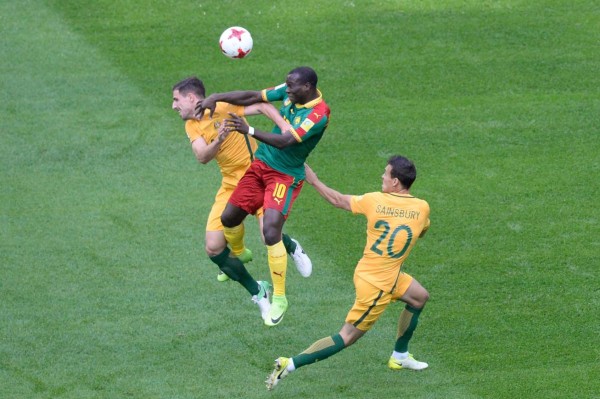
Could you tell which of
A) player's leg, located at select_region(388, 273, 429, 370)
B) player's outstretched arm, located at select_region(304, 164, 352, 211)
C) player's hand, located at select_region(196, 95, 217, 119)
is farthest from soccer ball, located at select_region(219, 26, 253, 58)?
player's leg, located at select_region(388, 273, 429, 370)

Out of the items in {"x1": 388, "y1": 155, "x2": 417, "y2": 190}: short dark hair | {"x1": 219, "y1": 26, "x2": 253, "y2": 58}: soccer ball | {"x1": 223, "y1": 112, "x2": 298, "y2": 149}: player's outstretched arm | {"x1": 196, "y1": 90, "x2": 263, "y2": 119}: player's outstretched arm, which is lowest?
{"x1": 388, "y1": 155, "x2": 417, "y2": 190}: short dark hair

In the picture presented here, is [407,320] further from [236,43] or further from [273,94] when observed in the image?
[236,43]

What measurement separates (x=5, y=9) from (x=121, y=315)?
1018 cm

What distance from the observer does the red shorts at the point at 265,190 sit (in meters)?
12.1

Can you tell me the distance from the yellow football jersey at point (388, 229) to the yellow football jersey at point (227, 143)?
1.79 meters

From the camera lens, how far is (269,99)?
39.7 ft

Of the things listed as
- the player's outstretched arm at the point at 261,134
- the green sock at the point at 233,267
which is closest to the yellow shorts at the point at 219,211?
the green sock at the point at 233,267

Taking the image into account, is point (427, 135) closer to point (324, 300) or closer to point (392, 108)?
point (392, 108)

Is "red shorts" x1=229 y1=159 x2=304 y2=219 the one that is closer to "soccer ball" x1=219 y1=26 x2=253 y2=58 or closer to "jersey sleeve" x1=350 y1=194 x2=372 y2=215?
"jersey sleeve" x1=350 y1=194 x2=372 y2=215

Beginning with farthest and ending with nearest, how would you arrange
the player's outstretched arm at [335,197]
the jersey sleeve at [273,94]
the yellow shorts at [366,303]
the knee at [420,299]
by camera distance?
the jersey sleeve at [273,94] → the knee at [420,299] → the player's outstretched arm at [335,197] → the yellow shorts at [366,303]

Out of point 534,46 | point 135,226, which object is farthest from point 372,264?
point 534,46

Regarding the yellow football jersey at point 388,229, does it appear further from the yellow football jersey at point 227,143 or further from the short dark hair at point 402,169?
the yellow football jersey at point 227,143

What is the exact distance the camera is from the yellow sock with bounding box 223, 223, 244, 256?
1277 cm

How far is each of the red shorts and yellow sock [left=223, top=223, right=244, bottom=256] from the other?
398mm
